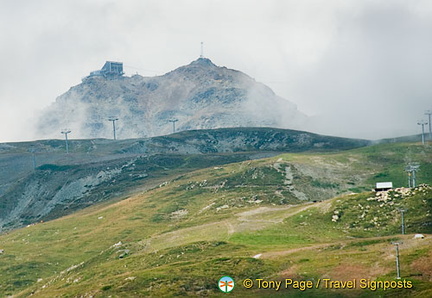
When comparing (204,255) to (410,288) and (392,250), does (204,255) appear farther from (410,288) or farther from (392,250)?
(410,288)

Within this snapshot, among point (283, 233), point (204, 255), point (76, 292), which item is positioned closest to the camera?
point (76, 292)

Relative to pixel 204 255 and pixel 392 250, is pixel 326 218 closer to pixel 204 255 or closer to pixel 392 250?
pixel 204 255

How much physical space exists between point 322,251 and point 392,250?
1764cm

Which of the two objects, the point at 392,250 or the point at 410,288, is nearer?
the point at 410,288

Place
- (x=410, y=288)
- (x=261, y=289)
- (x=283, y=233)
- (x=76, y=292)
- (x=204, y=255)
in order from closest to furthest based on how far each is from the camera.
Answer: (x=410, y=288) < (x=261, y=289) < (x=76, y=292) < (x=204, y=255) < (x=283, y=233)

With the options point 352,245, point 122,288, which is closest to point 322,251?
point 352,245

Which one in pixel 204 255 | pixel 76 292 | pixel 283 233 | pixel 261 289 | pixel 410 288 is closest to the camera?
pixel 410 288

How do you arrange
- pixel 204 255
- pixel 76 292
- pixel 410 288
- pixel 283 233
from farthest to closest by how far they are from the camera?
pixel 283 233, pixel 204 255, pixel 76 292, pixel 410 288

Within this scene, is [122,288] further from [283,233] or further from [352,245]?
[283,233]

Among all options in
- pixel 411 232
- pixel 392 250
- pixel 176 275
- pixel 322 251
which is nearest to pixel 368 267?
pixel 392 250

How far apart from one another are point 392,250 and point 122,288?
46914 millimetres

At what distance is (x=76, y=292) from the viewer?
452 feet

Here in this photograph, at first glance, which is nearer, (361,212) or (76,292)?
(76,292)

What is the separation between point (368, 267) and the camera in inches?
4732
